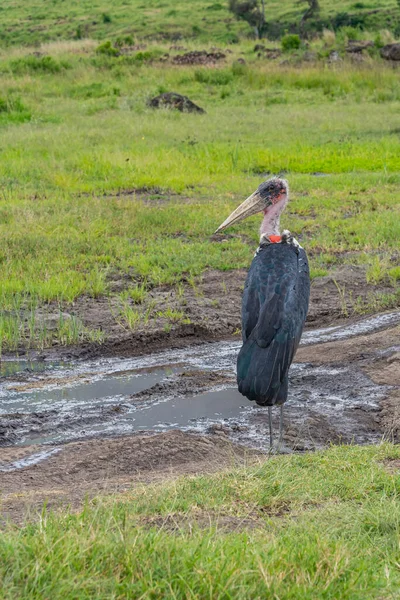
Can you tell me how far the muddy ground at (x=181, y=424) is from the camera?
5.05m

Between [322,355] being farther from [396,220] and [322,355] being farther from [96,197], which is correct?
[96,197]

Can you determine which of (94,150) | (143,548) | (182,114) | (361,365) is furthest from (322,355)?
(182,114)

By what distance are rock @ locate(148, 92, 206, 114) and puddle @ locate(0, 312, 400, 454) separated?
12.4 metres

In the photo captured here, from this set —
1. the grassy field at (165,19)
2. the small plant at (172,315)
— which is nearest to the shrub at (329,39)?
the grassy field at (165,19)

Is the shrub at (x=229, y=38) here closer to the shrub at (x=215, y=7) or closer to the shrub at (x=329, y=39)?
the shrub at (x=329, y=39)

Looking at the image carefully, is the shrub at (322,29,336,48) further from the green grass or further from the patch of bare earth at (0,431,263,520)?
the green grass

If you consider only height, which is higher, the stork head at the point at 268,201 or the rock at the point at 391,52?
the stork head at the point at 268,201

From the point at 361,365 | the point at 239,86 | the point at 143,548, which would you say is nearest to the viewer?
the point at 143,548

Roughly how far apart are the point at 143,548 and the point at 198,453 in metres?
2.51

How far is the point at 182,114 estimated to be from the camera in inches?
746

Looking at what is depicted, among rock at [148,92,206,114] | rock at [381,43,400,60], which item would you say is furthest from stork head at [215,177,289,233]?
rock at [381,43,400,60]

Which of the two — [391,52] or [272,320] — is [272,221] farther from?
[391,52]

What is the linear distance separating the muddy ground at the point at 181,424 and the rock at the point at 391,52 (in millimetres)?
17456

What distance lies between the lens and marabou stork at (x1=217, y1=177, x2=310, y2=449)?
5.25 m
